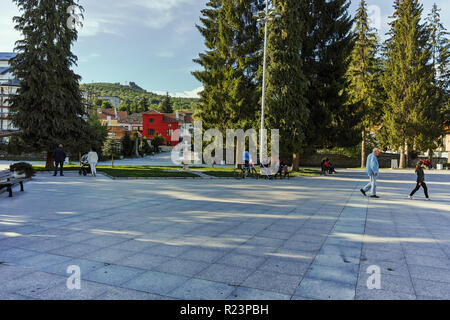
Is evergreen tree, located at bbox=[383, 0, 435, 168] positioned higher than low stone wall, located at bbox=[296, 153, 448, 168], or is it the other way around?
evergreen tree, located at bbox=[383, 0, 435, 168]

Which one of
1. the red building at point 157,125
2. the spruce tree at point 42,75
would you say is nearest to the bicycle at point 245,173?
the spruce tree at point 42,75

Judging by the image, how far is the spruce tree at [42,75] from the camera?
21859 millimetres

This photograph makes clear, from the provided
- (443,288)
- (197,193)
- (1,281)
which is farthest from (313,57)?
(1,281)

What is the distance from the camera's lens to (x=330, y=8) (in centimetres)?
2548

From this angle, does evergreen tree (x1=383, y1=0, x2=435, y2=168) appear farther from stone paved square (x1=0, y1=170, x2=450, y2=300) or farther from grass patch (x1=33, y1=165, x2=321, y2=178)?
stone paved square (x1=0, y1=170, x2=450, y2=300)

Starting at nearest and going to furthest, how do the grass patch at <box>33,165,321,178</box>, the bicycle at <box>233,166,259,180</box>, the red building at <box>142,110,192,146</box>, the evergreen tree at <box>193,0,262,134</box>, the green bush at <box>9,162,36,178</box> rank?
the green bush at <box>9,162,36,178</box>, the grass patch at <box>33,165,321,178</box>, the bicycle at <box>233,166,259,180</box>, the evergreen tree at <box>193,0,262,134</box>, the red building at <box>142,110,192,146</box>

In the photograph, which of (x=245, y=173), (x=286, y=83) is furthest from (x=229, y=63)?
(x=245, y=173)

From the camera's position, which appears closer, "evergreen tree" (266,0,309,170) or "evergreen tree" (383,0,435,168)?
"evergreen tree" (266,0,309,170)

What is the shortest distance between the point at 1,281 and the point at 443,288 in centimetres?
558

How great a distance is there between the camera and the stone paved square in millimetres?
3857

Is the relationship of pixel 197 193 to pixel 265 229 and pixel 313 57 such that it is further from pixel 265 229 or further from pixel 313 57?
pixel 313 57

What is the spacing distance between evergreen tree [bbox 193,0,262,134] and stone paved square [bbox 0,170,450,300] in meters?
17.6

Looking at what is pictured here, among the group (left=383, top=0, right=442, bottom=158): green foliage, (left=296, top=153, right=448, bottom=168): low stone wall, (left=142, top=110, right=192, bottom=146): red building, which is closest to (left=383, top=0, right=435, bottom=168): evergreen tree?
(left=383, top=0, right=442, bottom=158): green foliage

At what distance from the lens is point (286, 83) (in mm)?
23188
